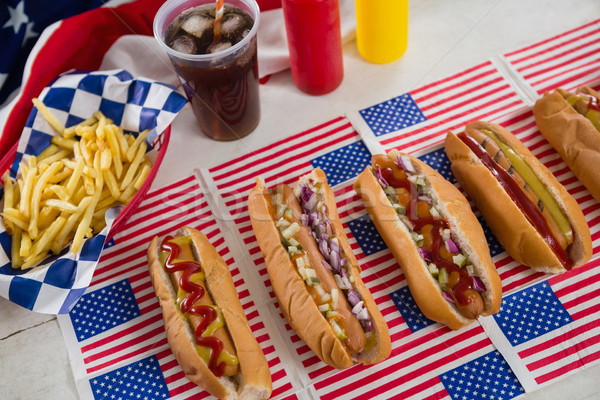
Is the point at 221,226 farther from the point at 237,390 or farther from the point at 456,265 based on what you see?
the point at 456,265

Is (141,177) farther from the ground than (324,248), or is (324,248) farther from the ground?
(141,177)

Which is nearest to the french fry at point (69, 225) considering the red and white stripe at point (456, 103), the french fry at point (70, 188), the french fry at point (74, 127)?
the french fry at point (70, 188)

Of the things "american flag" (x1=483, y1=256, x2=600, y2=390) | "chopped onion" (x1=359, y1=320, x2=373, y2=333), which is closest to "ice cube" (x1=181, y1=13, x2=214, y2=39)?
"chopped onion" (x1=359, y1=320, x2=373, y2=333)

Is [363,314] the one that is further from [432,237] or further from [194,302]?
[194,302]

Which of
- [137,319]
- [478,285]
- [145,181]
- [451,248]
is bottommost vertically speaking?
[137,319]

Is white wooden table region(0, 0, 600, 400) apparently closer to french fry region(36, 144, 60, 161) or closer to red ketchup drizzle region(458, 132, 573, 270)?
french fry region(36, 144, 60, 161)

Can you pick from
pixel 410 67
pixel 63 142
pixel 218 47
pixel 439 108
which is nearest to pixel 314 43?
pixel 218 47

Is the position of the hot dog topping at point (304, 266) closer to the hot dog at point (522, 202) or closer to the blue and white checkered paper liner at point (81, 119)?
the blue and white checkered paper liner at point (81, 119)

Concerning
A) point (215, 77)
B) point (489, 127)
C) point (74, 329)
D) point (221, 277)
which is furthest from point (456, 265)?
point (74, 329)
